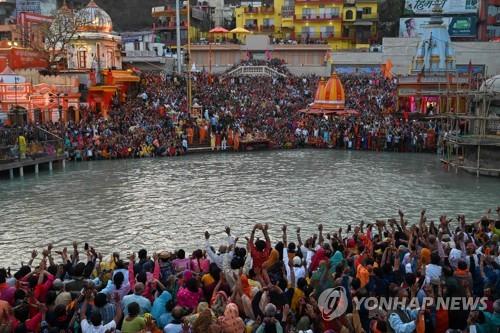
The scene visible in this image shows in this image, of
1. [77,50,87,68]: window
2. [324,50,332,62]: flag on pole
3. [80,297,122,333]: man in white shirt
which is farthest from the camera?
[324,50,332,62]: flag on pole

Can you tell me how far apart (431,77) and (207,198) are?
21.7m

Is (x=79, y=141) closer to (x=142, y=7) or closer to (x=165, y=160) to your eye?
(x=165, y=160)

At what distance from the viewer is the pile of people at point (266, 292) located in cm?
665

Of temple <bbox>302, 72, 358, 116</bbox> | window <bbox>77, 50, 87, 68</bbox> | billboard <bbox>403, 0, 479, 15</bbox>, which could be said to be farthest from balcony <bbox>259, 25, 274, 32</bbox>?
temple <bbox>302, 72, 358, 116</bbox>

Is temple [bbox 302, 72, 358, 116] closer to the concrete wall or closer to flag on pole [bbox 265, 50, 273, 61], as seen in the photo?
the concrete wall

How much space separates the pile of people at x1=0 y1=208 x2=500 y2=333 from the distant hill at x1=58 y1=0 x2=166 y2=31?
70.8 metres

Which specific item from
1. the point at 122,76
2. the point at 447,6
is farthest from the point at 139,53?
the point at 447,6

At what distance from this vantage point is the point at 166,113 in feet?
117

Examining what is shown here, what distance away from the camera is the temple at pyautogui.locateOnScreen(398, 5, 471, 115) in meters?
35.6

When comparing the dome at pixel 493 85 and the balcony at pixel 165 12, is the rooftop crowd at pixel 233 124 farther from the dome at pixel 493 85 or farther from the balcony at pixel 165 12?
the balcony at pixel 165 12

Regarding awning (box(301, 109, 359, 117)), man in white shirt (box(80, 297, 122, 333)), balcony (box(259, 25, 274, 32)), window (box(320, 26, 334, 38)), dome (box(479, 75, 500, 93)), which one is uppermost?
balcony (box(259, 25, 274, 32))

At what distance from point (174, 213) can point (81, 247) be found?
4.01 meters

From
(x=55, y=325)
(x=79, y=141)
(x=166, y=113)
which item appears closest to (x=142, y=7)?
(x=166, y=113)

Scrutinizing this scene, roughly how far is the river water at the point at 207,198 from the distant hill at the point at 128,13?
51051 mm
